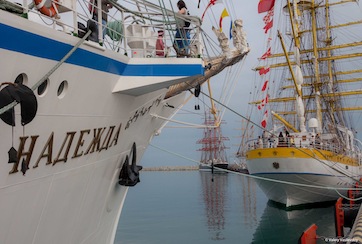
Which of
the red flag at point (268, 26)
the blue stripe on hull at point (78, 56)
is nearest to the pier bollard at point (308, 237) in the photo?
the blue stripe on hull at point (78, 56)

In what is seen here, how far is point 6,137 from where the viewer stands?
4.10 meters

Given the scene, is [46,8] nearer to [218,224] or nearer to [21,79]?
[21,79]

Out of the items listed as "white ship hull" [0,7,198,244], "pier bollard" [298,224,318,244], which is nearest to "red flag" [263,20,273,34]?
"pier bollard" [298,224,318,244]

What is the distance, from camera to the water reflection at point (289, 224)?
17.5 m

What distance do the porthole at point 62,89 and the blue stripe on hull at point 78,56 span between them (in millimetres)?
263

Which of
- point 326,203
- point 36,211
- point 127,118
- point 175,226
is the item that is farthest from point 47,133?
point 326,203

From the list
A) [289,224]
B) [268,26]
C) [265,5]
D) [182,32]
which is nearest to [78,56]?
[182,32]

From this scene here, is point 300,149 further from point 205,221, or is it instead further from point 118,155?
point 118,155

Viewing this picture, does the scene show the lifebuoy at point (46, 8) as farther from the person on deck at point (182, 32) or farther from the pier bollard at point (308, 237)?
the pier bollard at point (308, 237)

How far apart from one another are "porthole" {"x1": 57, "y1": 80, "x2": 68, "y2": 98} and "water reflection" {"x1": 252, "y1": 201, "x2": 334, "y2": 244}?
498 inches

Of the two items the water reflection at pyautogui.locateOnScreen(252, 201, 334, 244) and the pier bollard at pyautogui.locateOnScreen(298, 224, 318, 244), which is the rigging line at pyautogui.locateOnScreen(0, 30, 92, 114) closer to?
the pier bollard at pyautogui.locateOnScreen(298, 224, 318, 244)

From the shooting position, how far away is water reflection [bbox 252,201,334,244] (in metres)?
17.5

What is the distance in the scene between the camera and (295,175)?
2234 centimetres

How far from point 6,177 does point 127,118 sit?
288 cm
